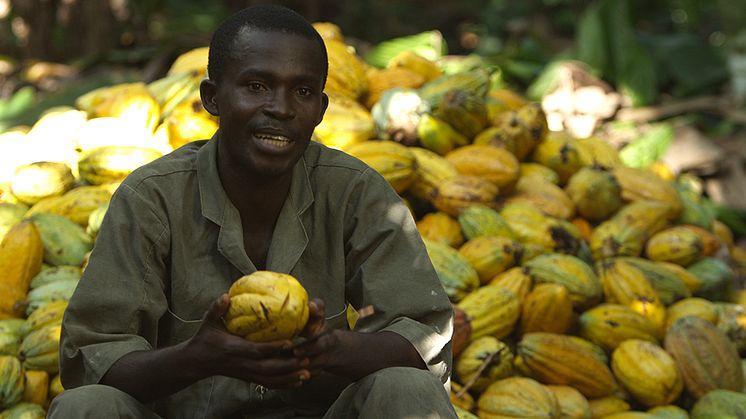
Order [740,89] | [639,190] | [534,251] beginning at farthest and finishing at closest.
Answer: [740,89], [639,190], [534,251]

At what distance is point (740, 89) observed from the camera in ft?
26.9

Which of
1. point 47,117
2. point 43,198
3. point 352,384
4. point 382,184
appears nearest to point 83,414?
point 352,384

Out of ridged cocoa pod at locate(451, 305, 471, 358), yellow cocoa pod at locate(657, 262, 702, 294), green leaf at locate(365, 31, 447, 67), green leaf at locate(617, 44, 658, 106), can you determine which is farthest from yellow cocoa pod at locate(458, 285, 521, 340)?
green leaf at locate(617, 44, 658, 106)

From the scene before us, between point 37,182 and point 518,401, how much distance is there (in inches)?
89.8

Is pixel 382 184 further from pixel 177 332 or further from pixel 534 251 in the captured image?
pixel 534 251

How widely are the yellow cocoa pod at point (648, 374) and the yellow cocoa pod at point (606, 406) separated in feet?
0.22

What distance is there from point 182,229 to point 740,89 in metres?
7.05

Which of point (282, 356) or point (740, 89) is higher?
point (282, 356)

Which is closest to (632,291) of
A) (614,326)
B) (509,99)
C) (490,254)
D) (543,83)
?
(614,326)

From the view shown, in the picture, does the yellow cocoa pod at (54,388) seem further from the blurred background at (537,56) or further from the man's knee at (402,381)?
the blurred background at (537,56)

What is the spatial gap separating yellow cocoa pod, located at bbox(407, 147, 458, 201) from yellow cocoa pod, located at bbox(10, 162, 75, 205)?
1557mm

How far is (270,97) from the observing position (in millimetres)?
2182

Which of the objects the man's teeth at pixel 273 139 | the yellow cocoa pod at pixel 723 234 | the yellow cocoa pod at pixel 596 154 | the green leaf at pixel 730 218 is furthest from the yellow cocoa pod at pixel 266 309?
the green leaf at pixel 730 218

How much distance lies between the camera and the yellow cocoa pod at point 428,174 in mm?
4191
